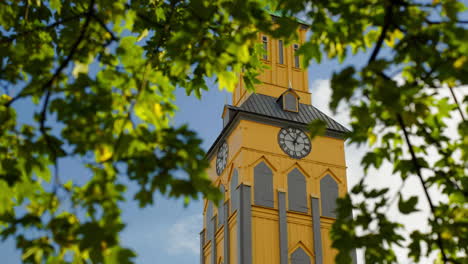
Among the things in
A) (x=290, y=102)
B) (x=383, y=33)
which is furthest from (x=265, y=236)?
(x=383, y=33)

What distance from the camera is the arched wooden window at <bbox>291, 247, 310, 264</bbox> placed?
21.4 metres

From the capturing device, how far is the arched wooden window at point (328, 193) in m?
23.1

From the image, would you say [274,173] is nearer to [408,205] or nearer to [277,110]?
[277,110]

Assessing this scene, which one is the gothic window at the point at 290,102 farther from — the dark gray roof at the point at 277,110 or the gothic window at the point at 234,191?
the gothic window at the point at 234,191

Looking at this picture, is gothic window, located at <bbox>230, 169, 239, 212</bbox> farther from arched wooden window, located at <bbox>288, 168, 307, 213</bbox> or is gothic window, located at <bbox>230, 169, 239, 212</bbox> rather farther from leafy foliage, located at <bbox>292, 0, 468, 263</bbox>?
leafy foliage, located at <bbox>292, 0, 468, 263</bbox>

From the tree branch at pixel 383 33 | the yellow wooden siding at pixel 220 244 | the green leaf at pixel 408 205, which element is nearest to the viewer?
the tree branch at pixel 383 33

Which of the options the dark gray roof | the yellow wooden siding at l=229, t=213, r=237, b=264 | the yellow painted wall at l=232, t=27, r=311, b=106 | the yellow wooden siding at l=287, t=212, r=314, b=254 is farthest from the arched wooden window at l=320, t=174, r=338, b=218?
the yellow painted wall at l=232, t=27, r=311, b=106

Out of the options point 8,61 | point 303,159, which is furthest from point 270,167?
point 8,61

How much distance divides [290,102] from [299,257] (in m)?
6.22

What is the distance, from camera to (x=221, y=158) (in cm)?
2469

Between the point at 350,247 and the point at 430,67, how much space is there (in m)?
1.14

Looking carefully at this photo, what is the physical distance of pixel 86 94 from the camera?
3.52m

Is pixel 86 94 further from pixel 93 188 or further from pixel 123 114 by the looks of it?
pixel 93 188

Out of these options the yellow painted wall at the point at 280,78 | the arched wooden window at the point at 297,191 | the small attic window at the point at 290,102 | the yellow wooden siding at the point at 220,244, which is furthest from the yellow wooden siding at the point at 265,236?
the yellow painted wall at the point at 280,78
